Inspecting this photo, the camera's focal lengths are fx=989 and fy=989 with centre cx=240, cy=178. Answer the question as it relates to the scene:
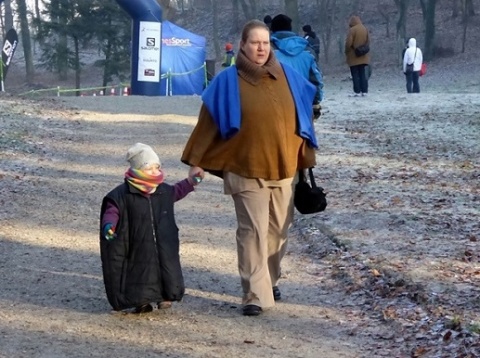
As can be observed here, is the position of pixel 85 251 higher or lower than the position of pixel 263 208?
lower

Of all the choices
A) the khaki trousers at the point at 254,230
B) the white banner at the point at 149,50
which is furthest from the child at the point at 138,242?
the white banner at the point at 149,50

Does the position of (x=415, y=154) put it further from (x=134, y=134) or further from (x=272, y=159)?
(x=272, y=159)

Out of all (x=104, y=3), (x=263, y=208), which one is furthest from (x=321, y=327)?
(x=104, y=3)

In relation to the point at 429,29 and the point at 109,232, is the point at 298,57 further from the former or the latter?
the point at 429,29

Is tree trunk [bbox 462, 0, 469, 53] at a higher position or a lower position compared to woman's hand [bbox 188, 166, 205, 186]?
higher

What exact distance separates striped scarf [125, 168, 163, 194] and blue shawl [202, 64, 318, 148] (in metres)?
0.57

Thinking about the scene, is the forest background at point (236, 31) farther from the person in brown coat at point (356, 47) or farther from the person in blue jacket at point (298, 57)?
the person in blue jacket at point (298, 57)

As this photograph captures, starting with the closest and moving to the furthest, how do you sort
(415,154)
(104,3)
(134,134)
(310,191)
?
(310,191)
(415,154)
(134,134)
(104,3)

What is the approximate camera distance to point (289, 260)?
8.73 metres

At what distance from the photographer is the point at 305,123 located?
22.4 feet

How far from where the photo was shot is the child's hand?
21.4 feet

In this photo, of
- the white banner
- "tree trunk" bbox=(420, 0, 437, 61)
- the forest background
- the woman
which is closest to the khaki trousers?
the woman

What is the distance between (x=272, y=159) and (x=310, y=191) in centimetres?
48

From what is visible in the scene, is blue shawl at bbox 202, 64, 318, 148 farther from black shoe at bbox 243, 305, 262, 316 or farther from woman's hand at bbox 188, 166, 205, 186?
black shoe at bbox 243, 305, 262, 316
